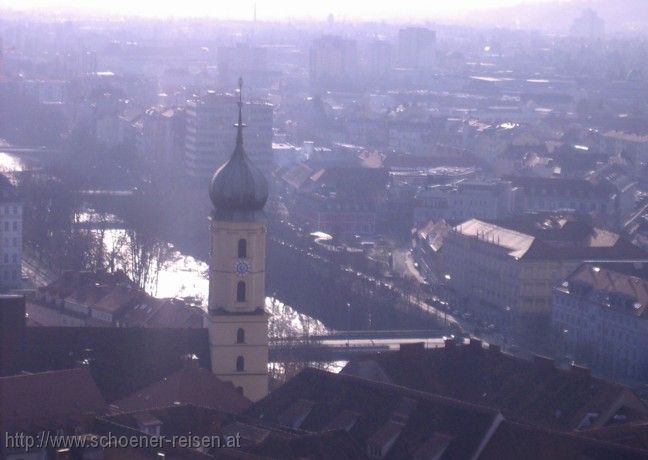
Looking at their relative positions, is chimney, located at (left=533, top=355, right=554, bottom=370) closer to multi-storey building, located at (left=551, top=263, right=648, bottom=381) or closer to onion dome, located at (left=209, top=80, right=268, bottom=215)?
onion dome, located at (left=209, top=80, right=268, bottom=215)

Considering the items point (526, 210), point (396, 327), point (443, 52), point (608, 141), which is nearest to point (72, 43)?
point (443, 52)

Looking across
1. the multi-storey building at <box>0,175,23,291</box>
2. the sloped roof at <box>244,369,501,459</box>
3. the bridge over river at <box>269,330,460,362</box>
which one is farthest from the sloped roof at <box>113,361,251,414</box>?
the multi-storey building at <box>0,175,23,291</box>

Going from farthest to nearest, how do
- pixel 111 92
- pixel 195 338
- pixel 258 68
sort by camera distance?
pixel 258 68 < pixel 111 92 < pixel 195 338

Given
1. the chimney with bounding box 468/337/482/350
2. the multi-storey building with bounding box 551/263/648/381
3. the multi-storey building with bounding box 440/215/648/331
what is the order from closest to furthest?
the chimney with bounding box 468/337/482/350 → the multi-storey building with bounding box 551/263/648/381 → the multi-storey building with bounding box 440/215/648/331

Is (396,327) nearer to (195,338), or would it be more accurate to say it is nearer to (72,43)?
(195,338)

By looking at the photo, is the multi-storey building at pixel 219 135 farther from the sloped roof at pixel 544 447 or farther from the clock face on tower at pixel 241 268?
the sloped roof at pixel 544 447

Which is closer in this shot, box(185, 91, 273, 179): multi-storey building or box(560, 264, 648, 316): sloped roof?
box(560, 264, 648, 316): sloped roof

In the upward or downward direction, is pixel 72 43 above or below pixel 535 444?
below

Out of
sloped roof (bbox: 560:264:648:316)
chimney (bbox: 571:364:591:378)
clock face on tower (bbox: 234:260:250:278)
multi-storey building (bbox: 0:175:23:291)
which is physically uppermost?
clock face on tower (bbox: 234:260:250:278)
